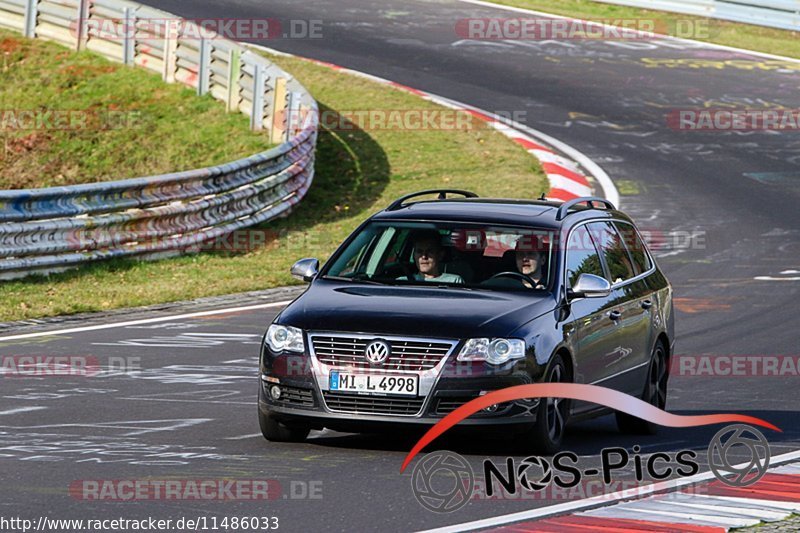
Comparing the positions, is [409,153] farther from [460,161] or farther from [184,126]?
[184,126]

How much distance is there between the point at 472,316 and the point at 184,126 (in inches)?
718

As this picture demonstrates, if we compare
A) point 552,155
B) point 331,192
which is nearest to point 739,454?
point 331,192

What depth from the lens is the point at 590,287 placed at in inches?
397

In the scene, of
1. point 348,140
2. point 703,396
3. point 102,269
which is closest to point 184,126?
point 348,140

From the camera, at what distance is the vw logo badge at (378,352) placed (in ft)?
30.6

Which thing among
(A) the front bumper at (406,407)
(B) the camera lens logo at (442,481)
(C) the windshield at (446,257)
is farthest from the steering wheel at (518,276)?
(B) the camera lens logo at (442,481)

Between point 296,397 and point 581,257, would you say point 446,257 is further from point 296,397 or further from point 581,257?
point 296,397

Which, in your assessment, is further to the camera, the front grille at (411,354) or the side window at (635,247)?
the side window at (635,247)

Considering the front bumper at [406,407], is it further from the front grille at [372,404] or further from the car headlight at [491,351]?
the car headlight at [491,351]

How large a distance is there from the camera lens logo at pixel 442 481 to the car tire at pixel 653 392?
2032mm

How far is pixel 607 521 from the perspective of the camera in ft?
25.8

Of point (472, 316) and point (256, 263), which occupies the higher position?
point (472, 316)

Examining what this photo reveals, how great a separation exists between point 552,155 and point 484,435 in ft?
55.5

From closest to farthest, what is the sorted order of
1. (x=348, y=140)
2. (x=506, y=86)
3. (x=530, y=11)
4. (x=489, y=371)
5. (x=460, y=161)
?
(x=489, y=371) < (x=460, y=161) < (x=348, y=140) < (x=506, y=86) < (x=530, y=11)
